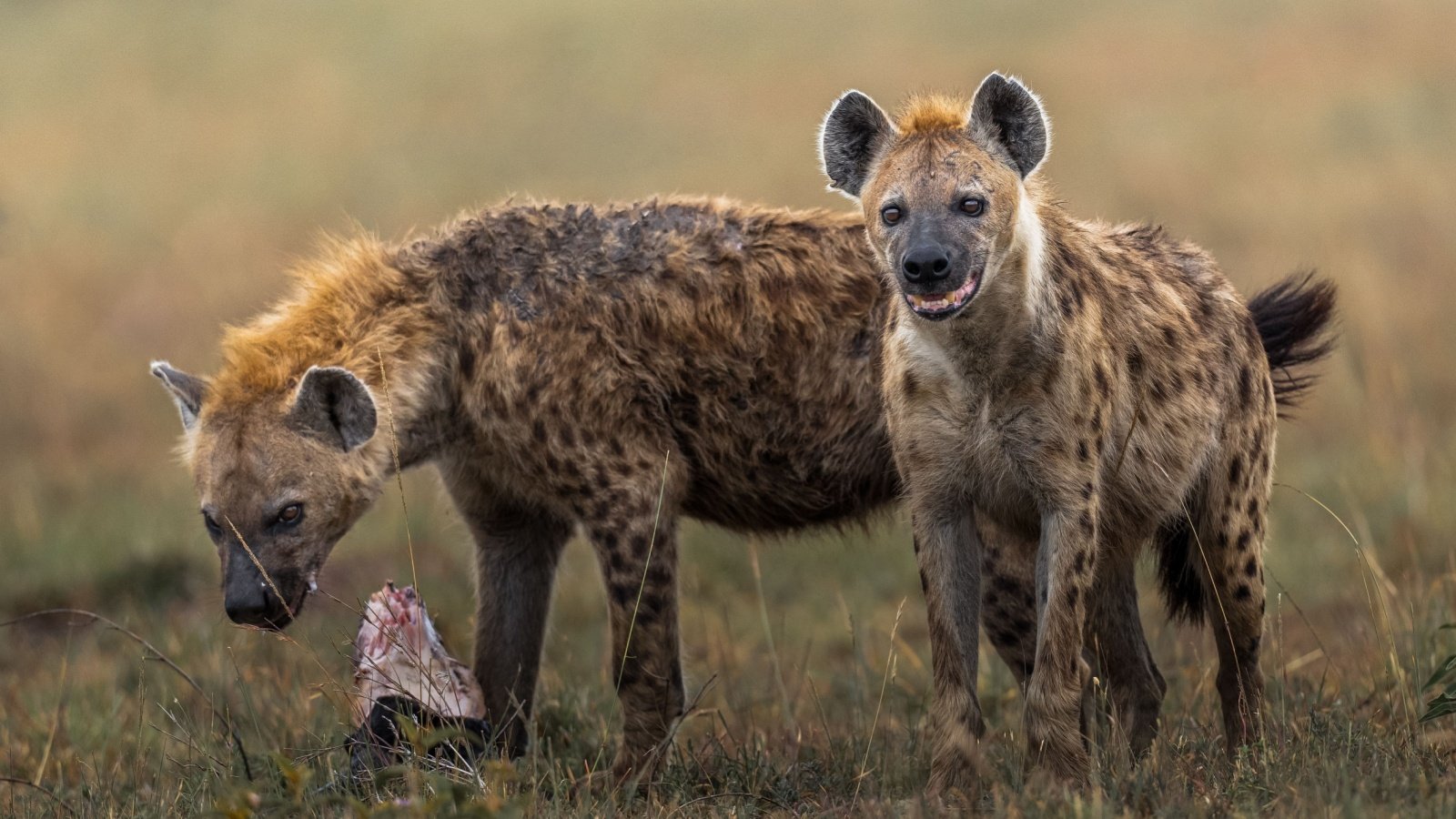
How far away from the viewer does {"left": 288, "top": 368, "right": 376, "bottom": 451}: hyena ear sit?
4.43m

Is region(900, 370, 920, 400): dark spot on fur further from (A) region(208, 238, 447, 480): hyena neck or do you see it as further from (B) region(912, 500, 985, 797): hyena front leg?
(A) region(208, 238, 447, 480): hyena neck

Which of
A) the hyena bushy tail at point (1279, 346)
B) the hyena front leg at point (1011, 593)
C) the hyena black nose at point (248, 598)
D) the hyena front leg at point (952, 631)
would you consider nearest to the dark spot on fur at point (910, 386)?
the hyena front leg at point (952, 631)

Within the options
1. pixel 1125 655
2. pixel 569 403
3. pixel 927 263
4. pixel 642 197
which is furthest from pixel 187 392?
pixel 642 197

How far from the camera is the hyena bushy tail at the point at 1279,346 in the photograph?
470 centimetres

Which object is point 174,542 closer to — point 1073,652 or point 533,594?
point 533,594

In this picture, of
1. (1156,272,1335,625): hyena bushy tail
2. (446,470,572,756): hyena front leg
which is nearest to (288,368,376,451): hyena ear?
(446,470,572,756): hyena front leg

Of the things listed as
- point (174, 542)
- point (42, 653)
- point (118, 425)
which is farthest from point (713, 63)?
point (42, 653)

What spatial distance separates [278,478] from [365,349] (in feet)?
1.48

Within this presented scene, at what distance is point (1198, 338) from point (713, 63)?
557 inches

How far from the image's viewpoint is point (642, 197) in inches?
320

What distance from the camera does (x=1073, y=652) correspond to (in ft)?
12.7

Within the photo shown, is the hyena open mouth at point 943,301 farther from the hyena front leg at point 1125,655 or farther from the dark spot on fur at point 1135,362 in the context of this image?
the hyena front leg at point 1125,655

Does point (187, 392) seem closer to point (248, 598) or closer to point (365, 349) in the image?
point (365, 349)

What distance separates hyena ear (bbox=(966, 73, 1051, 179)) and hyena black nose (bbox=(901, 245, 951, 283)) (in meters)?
0.47
